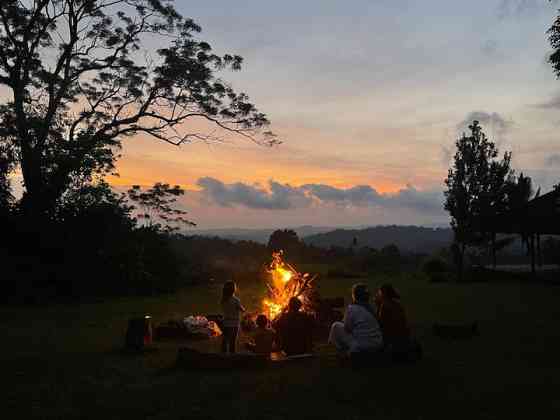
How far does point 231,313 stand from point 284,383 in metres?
2.52

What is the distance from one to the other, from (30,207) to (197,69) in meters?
10.4

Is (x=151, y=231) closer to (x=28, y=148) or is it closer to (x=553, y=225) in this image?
(x=28, y=148)

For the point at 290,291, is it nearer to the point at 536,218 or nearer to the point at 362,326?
the point at 362,326

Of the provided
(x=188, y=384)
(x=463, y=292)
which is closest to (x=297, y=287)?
(x=188, y=384)

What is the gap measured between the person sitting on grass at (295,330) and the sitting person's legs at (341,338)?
84cm

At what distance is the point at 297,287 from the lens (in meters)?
13.4

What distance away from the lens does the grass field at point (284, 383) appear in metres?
7.33

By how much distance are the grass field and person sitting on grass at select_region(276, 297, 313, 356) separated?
1.69 ft

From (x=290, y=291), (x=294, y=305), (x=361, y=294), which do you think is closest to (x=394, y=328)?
(x=361, y=294)

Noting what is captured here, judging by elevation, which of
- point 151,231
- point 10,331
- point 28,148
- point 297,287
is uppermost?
point 28,148

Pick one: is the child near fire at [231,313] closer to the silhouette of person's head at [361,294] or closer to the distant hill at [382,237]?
the silhouette of person's head at [361,294]

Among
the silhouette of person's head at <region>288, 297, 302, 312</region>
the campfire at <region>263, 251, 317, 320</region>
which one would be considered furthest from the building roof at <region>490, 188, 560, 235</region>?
the silhouette of person's head at <region>288, 297, 302, 312</region>

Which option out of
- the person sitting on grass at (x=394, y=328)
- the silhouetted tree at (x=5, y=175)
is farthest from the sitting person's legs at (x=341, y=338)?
the silhouetted tree at (x=5, y=175)

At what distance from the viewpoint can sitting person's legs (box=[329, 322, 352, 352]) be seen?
9.90 metres
